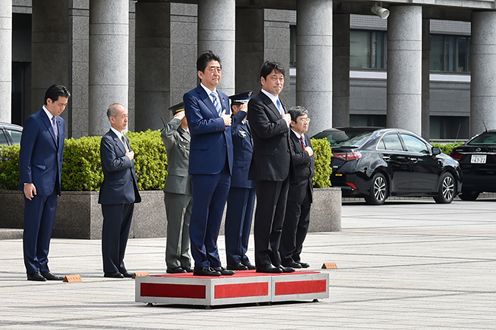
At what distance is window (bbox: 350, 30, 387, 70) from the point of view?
228 feet

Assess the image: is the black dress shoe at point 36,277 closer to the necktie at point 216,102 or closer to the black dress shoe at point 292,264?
the black dress shoe at point 292,264

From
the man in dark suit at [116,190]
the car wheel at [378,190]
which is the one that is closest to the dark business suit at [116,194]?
the man in dark suit at [116,190]

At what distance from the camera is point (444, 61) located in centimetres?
7412

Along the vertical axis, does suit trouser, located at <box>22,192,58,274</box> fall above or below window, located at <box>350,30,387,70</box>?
below

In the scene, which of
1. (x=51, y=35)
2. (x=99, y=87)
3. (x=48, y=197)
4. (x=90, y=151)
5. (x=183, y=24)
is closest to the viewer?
(x=48, y=197)

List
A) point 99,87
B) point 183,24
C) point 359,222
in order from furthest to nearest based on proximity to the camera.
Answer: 1. point 183,24
2. point 99,87
3. point 359,222

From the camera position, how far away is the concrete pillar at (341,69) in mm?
52000

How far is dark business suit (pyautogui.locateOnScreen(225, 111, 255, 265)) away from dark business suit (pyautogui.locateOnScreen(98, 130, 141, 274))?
114 cm

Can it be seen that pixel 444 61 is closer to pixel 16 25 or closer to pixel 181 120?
pixel 16 25

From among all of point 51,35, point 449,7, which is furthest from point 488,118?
point 51,35

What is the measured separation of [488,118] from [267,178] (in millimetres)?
32784

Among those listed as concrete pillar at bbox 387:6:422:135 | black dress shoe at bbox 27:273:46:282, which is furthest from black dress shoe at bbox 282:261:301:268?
concrete pillar at bbox 387:6:422:135

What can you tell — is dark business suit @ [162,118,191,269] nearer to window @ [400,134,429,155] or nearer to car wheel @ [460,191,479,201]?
window @ [400,134,429,155]

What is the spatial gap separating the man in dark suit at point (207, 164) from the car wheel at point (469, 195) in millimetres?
23589
